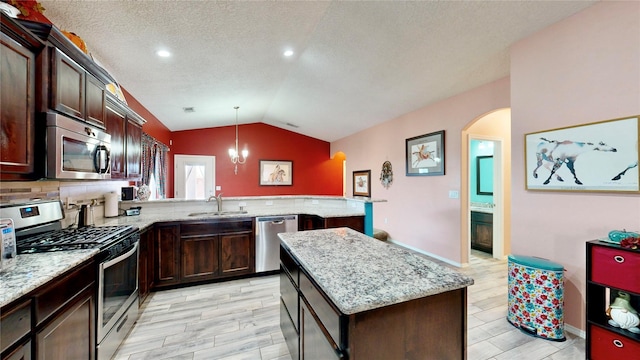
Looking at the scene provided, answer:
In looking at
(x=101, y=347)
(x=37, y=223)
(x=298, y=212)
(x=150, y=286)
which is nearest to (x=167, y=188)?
(x=150, y=286)

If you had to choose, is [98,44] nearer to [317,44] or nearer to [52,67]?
[52,67]

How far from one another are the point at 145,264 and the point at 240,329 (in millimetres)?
1301

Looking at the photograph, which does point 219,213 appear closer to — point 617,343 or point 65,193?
point 65,193

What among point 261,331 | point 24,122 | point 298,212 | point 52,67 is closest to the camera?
point 24,122

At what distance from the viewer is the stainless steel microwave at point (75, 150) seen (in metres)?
1.52

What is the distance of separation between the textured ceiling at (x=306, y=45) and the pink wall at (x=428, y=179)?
247 millimetres

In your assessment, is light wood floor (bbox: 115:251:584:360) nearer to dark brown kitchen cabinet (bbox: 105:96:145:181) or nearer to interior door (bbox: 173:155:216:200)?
dark brown kitchen cabinet (bbox: 105:96:145:181)

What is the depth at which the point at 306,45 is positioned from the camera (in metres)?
2.95

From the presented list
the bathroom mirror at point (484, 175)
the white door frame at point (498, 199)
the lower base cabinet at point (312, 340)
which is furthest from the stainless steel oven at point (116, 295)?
the bathroom mirror at point (484, 175)

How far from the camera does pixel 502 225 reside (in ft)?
13.8

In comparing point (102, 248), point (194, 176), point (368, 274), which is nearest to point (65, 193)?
point (102, 248)

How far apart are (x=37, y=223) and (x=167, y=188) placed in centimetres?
428

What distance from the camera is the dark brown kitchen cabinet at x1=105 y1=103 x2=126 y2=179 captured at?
2318 mm

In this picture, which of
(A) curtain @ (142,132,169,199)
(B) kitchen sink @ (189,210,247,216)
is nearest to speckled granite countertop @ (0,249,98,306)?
(B) kitchen sink @ (189,210,247,216)
